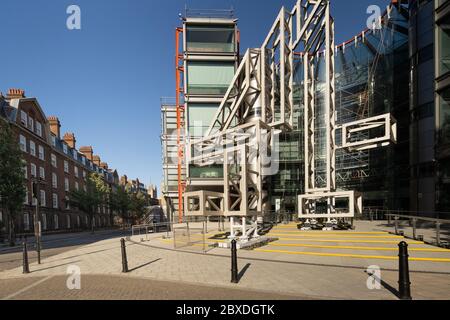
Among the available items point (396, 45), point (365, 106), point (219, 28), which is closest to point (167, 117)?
point (219, 28)

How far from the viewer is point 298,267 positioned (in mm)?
7695

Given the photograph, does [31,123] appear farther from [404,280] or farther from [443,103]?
[443,103]

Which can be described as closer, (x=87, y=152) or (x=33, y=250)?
(x=33, y=250)

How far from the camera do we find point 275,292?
18.5 feet

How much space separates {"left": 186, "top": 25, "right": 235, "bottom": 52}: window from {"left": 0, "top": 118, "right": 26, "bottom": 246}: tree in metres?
17.8

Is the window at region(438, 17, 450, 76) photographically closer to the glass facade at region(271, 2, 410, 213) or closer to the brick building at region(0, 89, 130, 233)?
the glass facade at region(271, 2, 410, 213)

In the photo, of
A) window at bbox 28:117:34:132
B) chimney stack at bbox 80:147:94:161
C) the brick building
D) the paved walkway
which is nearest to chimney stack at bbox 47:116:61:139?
the brick building

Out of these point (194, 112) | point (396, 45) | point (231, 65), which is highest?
point (396, 45)

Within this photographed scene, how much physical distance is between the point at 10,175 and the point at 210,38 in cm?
2159

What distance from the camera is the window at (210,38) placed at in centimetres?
2381

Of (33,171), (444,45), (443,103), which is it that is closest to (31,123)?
(33,171)
